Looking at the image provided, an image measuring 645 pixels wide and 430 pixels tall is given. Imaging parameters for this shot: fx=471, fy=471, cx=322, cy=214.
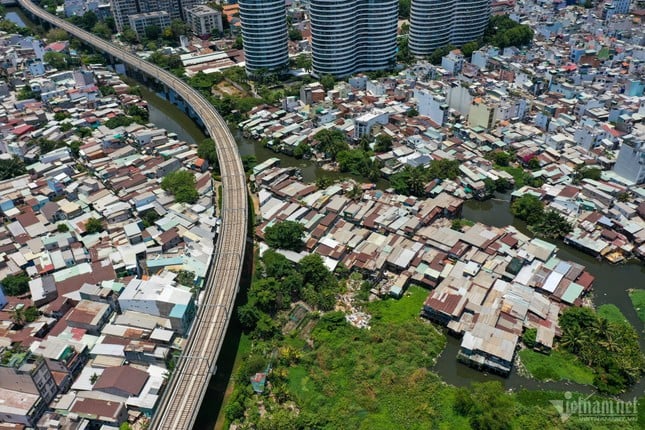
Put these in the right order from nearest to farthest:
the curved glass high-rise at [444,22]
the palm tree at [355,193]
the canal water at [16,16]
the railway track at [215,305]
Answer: the railway track at [215,305]
the palm tree at [355,193]
the curved glass high-rise at [444,22]
the canal water at [16,16]

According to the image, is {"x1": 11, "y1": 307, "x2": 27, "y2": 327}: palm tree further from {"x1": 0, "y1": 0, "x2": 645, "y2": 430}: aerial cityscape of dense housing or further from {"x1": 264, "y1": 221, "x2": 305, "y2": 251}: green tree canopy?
{"x1": 264, "y1": 221, "x2": 305, "y2": 251}: green tree canopy

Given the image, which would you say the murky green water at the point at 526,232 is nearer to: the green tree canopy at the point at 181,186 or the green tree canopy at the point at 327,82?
the green tree canopy at the point at 181,186

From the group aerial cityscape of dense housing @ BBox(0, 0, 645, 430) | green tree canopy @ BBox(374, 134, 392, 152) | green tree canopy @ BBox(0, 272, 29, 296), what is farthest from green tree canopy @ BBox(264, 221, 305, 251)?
green tree canopy @ BBox(374, 134, 392, 152)

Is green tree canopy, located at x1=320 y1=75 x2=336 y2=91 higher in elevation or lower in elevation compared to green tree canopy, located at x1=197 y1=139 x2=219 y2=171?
higher

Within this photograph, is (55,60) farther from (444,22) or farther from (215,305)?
(215,305)

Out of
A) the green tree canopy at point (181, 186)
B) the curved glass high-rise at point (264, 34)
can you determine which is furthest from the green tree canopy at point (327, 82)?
the green tree canopy at point (181, 186)

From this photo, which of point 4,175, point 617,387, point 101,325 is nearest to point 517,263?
point 617,387

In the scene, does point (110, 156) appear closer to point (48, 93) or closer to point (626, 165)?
point (48, 93)

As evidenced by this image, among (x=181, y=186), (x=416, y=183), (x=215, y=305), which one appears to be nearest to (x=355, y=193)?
(x=416, y=183)
